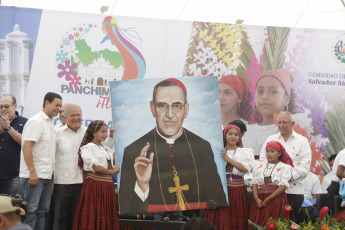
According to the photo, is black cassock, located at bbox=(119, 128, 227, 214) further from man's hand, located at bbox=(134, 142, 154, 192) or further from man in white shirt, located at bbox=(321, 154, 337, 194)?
man in white shirt, located at bbox=(321, 154, 337, 194)

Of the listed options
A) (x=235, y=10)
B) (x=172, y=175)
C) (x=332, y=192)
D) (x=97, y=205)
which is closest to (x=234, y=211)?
(x=172, y=175)

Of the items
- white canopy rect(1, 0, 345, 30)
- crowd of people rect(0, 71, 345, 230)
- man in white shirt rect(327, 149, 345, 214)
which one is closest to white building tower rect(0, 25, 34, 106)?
white canopy rect(1, 0, 345, 30)

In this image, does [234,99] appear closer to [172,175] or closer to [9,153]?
[172,175]

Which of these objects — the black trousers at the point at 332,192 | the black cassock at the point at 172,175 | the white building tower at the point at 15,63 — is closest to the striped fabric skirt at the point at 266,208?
the black cassock at the point at 172,175

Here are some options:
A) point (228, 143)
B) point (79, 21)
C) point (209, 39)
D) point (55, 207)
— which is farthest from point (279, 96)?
point (55, 207)

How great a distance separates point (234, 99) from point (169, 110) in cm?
218

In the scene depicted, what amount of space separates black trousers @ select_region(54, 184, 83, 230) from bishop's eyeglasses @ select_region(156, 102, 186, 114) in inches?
45.3

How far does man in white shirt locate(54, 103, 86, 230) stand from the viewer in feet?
17.0

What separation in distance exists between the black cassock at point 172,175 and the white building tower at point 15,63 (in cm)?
216

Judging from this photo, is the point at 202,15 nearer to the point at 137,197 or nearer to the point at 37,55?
the point at 37,55

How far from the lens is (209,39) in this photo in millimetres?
6832

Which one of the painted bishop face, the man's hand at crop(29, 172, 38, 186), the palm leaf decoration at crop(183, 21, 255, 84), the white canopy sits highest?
the white canopy

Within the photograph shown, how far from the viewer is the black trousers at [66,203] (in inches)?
203

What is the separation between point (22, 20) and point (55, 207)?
7.59ft
